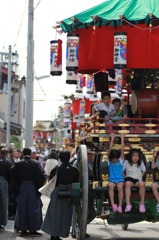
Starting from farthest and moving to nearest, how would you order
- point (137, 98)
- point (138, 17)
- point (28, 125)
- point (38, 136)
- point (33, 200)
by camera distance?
point (38, 136) < point (28, 125) < point (33, 200) < point (137, 98) < point (138, 17)

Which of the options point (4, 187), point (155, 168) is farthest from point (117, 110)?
point (4, 187)

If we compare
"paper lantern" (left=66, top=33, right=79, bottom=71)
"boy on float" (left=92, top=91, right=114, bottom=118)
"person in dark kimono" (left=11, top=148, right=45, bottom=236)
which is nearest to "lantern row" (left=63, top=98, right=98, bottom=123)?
"person in dark kimono" (left=11, top=148, right=45, bottom=236)

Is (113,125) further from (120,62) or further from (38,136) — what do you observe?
(38,136)

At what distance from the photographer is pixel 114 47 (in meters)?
12.1

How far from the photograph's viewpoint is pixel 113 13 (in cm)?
1216

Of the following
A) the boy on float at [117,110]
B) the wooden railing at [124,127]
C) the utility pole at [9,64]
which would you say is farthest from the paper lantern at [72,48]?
the utility pole at [9,64]

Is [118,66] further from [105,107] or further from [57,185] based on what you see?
[57,185]

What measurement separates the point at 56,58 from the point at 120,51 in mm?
1791

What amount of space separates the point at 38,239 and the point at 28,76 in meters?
10.4

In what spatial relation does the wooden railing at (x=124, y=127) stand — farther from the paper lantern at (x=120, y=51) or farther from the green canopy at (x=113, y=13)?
the green canopy at (x=113, y=13)

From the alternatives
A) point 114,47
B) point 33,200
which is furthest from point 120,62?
point 33,200

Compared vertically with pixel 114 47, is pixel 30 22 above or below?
Result: above

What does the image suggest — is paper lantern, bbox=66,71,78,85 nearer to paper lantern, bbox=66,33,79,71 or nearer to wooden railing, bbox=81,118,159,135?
paper lantern, bbox=66,33,79,71

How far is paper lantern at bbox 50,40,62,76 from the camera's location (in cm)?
1345
